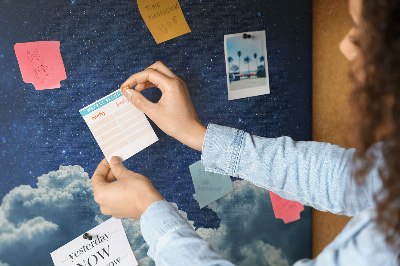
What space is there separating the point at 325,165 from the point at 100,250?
50 centimetres

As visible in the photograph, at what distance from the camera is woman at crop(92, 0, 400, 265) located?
420mm

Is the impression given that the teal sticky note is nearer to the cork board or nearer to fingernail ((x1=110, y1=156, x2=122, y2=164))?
fingernail ((x1=110, y1=156, x2=122, y2=164))

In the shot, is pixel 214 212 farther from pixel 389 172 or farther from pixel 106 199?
pixel 389 172

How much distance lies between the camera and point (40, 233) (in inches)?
28.3

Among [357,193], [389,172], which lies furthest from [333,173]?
[389,172]

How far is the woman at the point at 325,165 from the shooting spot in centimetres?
42

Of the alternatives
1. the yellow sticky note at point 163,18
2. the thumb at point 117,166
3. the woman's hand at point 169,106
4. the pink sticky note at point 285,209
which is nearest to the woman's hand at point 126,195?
the thumb at point 117,166

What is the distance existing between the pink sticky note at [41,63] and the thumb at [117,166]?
0.19 metres

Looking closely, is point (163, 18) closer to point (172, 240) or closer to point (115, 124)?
point (115, 124)

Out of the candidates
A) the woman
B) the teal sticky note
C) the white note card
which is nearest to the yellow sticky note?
the woman

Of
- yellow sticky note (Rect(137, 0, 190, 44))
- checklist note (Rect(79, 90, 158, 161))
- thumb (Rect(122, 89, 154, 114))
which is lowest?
checklist note (Rect(79, 90, 158, 161))

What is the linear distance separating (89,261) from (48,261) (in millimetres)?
83

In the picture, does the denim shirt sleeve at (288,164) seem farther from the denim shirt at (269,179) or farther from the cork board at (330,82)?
the cork board at (330,82)

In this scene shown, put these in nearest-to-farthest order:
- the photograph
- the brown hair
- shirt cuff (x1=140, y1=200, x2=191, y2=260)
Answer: the brown hair
shirt cuff (x1=140, y1=200, x2=191, y2=260)
the photograph
